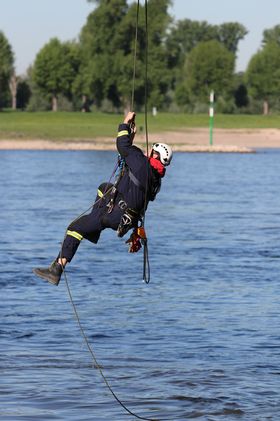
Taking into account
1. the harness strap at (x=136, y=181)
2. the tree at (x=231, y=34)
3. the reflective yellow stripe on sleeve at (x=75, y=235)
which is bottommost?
the reflective yellow stripe on sleeve at (x=75, y=235)

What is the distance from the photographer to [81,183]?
5119 centimetres

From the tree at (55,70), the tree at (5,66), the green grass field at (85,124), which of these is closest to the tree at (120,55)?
the tree at (55,70)

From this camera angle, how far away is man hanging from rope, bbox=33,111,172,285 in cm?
1253

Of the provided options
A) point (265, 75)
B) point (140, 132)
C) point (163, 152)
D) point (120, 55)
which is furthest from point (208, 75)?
point (163, 152)

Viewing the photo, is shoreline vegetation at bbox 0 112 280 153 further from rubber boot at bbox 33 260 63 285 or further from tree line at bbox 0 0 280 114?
rubber boot at bbox 33 260 63 285

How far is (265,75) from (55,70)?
22.4 meters

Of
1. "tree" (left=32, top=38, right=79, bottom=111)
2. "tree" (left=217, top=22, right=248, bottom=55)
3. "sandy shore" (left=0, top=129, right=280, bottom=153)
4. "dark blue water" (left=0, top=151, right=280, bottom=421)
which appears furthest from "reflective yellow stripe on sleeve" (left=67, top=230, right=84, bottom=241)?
"tree" (left=217, top=22, right=248, bottom=55)

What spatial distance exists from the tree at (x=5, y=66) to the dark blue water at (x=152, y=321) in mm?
91242

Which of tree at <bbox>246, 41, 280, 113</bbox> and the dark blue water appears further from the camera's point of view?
tree at <bbox>246, 41, 280, 113</bbox>

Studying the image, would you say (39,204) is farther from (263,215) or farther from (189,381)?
(189,381)

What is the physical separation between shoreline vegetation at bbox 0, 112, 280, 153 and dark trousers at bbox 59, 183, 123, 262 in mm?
59998

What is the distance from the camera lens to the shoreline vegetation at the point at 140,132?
81.4m

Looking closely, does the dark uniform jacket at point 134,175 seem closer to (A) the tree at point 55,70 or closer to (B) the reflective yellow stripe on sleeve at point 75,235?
(B) the reflective yellow stripe on sleeve at point 75,235

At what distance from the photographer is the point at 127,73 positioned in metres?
124
